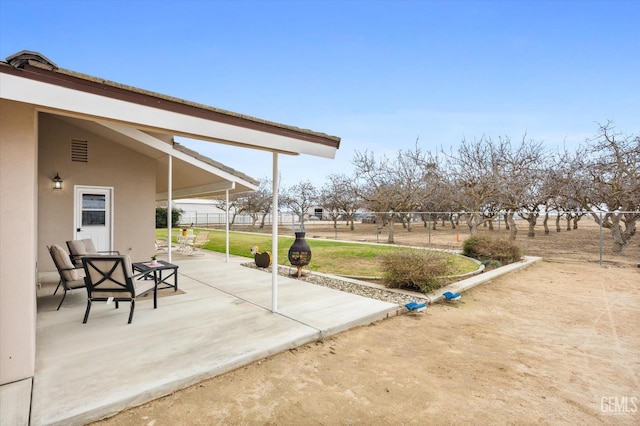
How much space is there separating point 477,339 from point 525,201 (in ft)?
54.5

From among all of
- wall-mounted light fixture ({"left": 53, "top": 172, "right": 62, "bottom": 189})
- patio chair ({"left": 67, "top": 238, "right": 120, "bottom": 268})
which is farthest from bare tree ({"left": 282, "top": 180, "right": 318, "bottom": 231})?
patio chair ({"left": 67, "top": 238, "right": 120, "bottom": 268})

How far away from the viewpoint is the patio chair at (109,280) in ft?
14.1

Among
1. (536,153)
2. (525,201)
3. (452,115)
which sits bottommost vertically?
(525,201)

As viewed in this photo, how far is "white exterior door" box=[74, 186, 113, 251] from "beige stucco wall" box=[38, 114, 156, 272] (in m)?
0.11

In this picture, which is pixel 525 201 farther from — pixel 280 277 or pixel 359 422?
pixel 359 422

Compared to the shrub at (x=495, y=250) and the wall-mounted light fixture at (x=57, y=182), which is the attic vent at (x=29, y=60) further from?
the shrub at (x=495, y=250)

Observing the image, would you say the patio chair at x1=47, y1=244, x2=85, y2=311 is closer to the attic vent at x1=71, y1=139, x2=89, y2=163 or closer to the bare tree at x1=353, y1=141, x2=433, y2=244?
the attic vent at x1=71, y1=139, x2=89, y2=163

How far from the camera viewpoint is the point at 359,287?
270 inches

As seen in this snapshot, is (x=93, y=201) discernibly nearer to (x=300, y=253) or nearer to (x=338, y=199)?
(x=300, y=253)

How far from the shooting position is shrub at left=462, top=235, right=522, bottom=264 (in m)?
10.5

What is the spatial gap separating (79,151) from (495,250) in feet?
40.2

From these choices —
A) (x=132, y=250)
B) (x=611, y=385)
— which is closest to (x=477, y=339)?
(x=611, y=385)

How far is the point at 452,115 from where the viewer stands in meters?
20.3

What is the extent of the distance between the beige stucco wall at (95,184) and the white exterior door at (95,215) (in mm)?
110
